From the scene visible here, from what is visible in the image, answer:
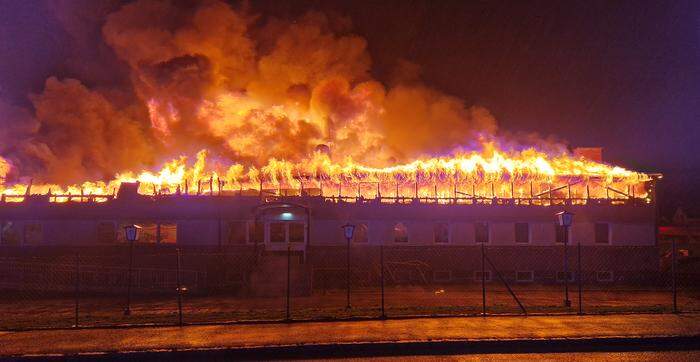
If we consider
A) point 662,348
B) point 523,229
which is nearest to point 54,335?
point 662,348

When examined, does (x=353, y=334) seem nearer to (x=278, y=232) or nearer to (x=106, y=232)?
(x=278, y=232)

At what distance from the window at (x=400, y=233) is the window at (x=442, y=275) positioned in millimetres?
2163

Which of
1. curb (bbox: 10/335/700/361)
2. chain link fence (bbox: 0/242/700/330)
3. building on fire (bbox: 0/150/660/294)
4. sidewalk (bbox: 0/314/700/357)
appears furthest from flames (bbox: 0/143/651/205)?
curb (bbox: 10/335/700/361)

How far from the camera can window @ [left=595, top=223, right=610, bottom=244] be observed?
29281 millimetres

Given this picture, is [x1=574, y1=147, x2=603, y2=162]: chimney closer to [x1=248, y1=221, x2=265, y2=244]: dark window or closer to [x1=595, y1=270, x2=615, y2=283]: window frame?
[x1=595, y1=270, x2=615, y2=283]: window frame

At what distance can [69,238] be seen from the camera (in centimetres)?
2800

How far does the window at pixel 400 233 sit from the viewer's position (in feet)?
94.2

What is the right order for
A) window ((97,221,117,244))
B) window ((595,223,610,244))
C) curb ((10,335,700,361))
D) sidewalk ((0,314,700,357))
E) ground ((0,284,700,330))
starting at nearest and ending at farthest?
curb ((10,335,700,361)), sidewalk ((0,314,700,357)), ground ((0,284,700,330)), window ((97,221,117,244)), window ((595,223,610,244))

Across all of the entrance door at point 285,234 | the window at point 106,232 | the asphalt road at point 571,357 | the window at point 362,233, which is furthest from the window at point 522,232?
the window at point 106,232

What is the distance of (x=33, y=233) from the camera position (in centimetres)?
2811

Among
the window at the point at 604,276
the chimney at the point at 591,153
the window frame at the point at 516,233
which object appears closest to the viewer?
the window at the point at 604,276

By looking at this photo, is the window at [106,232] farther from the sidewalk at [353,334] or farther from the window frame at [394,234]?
the sidewalk at [353,334]

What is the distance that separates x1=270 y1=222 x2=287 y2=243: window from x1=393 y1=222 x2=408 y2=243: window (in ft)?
17.9

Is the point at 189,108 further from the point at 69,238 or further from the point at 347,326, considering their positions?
the point at 347,326
